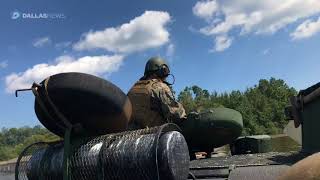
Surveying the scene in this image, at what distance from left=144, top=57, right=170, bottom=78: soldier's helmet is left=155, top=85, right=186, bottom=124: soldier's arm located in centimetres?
33

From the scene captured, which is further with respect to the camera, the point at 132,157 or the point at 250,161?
the point at 250,161

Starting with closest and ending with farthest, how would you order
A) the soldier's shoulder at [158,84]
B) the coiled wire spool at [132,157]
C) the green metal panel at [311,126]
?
the coiled wire spool at [132,157], the green metal panel at [311,126], the soldier's shoulder at [158,84]

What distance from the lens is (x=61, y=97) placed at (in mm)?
4648

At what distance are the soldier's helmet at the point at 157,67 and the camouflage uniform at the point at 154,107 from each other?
277mm

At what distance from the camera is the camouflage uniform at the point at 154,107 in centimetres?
609

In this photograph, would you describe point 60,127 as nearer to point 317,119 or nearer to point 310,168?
point 317,119

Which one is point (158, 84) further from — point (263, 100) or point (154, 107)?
point (263, 100)

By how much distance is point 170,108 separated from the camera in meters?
6.07

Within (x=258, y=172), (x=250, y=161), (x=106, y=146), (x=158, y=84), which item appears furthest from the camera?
(x=158, y=84)

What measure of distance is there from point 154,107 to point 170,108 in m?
0.16

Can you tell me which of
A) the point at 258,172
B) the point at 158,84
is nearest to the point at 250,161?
the point at 258,172

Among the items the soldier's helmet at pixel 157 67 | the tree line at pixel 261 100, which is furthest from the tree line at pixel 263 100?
the soldier's helmet at pixel 157 67

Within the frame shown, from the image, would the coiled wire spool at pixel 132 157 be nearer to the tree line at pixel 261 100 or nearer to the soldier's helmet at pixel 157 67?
the soldier's helmet at pixel 157 67

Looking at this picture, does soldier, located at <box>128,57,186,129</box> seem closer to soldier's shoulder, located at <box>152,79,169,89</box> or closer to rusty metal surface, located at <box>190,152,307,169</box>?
soldier's shoulder, located at <box>152,79,169,89</box>
